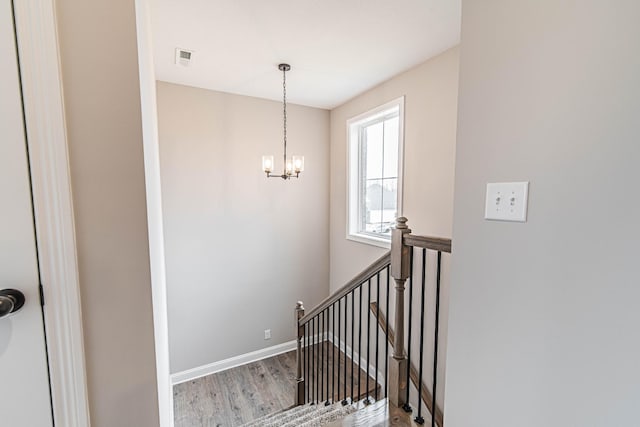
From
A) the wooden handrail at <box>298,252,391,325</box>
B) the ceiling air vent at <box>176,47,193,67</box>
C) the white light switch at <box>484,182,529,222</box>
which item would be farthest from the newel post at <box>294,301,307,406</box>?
the ceiling air vent at <box>176,47,193,67</box>

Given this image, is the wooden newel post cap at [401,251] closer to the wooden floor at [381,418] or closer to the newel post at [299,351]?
the wooden floor at [381,418]

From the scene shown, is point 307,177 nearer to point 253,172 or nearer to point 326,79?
point 253,172

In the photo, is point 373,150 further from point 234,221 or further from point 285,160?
point 234,221

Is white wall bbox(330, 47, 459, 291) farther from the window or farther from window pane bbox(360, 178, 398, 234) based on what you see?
window pane bbox(360, 178, 398, 234)

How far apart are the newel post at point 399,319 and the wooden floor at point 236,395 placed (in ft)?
5.31

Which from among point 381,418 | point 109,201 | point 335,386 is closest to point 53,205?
point 109,201

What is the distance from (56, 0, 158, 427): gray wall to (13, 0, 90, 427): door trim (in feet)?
0.07

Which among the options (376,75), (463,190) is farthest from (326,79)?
(463,190)

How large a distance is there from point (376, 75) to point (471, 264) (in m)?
2.21

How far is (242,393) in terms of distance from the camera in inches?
109

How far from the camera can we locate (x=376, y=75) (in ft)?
8.41

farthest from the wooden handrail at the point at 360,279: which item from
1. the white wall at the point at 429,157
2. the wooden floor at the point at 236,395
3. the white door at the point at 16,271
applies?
the white door at the point at 16,271

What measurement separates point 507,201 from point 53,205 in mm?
1331

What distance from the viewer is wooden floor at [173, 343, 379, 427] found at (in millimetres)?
2475
